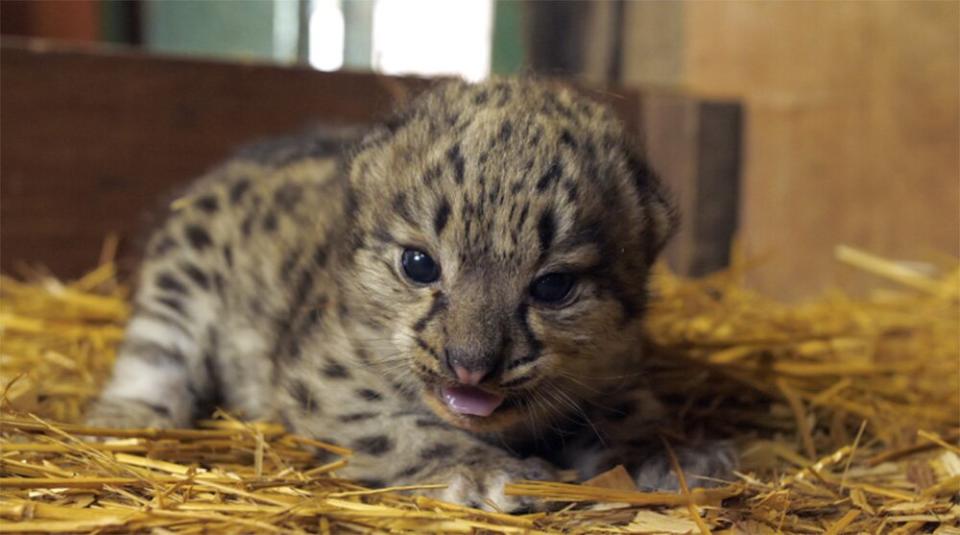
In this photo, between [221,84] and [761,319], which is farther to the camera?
[221,84]

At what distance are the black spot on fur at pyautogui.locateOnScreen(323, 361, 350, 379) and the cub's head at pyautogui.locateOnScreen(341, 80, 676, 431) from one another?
0.45 feet

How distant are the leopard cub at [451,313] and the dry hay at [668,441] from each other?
0.53ft

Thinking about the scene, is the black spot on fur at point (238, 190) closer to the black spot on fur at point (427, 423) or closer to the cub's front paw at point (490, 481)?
the black spot on fur at point (427, 423)

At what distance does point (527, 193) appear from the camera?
2596 mm

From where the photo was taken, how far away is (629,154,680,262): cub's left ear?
3014 millimetres

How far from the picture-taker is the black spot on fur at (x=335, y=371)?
122 inches

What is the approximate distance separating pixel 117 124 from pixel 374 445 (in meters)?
2.95

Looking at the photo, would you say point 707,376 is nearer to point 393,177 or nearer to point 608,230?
point 608,230

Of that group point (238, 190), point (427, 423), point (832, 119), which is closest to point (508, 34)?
point (832, 119)

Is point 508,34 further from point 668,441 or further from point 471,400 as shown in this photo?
point 471,400

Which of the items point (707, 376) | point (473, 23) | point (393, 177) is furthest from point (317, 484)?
point (473, 23)

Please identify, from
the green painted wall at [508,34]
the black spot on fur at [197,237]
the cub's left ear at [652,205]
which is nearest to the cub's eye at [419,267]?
the cub's left ear at [652,205]

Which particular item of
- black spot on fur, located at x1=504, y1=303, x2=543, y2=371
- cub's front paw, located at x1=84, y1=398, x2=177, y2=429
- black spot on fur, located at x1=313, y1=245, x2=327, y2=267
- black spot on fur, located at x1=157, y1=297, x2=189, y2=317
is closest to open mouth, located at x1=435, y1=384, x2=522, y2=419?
black spot on fur, located at x1=504, y1=303, x2=543, y2=371

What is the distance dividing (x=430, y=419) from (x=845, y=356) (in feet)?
6.91
